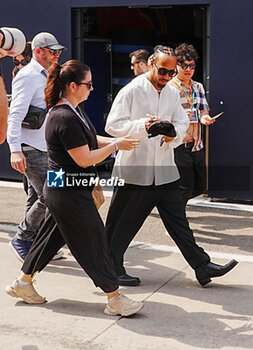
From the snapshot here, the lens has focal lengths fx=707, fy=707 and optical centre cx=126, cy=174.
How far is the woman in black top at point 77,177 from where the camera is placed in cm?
459

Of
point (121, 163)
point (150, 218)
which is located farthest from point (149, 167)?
point (150, 218)

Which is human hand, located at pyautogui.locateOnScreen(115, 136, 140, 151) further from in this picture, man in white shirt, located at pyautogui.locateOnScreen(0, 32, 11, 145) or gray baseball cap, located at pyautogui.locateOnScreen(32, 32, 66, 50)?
gray baseball cap, located at pyautogui.locateOnScreen(32, 32, 66, 50)

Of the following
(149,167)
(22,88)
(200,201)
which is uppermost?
(22,88)

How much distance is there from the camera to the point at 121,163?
5.41m

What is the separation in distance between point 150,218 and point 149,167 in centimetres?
233

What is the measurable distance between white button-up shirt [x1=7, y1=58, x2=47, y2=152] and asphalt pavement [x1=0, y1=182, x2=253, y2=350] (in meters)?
1.06

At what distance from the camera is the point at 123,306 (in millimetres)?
4750

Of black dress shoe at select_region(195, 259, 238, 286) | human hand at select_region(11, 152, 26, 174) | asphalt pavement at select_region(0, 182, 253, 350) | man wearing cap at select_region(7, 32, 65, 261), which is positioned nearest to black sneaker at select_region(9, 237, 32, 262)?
man wearing cap at select_region(7, 32, 65, 261)

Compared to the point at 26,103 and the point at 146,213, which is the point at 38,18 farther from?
the point at 146,213

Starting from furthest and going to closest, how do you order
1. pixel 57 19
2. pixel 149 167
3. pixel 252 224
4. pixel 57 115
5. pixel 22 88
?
pixel 57 19
pixel 252 224
pixel 22 88
pixel 149 167
pixel 57 115

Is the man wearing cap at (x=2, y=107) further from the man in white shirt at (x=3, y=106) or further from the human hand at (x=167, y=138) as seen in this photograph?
the human hand at (x=167, y=138)

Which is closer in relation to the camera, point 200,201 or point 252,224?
point 252,224

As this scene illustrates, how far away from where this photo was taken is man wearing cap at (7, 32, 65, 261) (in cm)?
572

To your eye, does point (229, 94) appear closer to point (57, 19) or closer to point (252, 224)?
point (252, 224)
